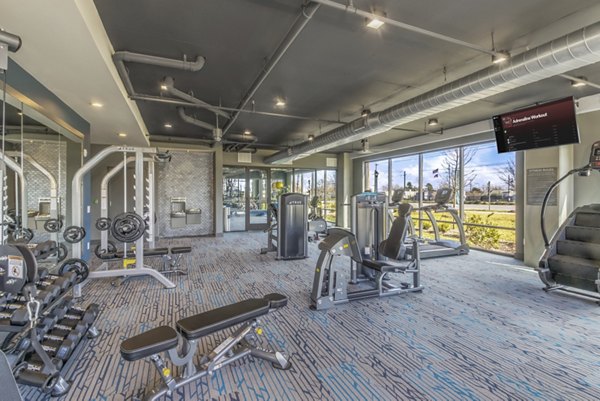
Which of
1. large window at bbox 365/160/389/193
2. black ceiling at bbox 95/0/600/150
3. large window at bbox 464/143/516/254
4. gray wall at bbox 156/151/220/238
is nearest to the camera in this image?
black ceiling at bbox 95/0/600/150

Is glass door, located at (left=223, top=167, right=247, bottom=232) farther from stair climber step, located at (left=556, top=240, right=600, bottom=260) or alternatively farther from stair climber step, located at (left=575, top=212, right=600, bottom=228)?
stair climber step, located at (left=575, top=212, right=600, bottom=228)

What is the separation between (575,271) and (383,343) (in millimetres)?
3248

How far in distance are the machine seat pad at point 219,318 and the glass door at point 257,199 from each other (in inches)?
319

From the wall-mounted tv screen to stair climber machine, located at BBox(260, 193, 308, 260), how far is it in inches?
150

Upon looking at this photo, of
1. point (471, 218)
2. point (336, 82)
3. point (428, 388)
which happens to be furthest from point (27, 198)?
point (471, 218)

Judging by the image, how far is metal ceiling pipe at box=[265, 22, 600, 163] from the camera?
2.56m

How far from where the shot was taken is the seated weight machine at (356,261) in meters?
3.55

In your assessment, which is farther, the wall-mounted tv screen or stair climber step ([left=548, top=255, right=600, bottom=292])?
the wall-mounted tv screen

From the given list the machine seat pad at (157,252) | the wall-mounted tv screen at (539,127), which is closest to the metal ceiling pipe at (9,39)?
the machine seat pad at (157,252)

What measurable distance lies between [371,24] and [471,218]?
248 inches

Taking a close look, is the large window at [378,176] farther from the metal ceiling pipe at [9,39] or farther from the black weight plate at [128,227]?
the metal ceiling pipe at [9,39]

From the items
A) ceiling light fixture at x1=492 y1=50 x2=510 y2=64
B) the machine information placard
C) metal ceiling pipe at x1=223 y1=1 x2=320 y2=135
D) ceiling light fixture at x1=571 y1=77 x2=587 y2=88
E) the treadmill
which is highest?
ceiling light fixture at x1=571 y1=77 x2=587 y2=88

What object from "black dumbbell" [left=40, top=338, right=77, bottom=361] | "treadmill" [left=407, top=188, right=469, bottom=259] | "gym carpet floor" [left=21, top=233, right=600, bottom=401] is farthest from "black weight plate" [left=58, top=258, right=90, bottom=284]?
"treadmill" [left=407, top=188, right=469, bottom=259]

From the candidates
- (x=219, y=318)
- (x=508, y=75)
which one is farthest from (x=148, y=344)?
(x=508, y=75)
